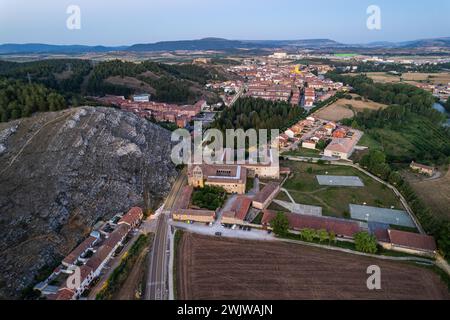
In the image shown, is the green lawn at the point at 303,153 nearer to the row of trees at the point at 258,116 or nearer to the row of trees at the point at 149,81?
the row of trees at the point at 258,116

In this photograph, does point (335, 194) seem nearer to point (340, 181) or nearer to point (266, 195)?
point (340, 181)

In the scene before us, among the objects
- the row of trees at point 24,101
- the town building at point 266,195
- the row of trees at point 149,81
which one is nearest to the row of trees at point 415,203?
the town building at point 266,195

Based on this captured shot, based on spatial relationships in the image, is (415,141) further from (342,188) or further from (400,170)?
(342,188)

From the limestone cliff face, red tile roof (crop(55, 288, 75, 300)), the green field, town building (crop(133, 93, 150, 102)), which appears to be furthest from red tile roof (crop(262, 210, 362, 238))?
town building (crop(133, 93, 150, 102))

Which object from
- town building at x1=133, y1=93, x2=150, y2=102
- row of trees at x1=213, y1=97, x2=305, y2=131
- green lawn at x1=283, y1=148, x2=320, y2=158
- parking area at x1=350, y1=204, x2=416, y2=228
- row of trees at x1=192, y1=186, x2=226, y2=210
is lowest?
parking area at x1=350, y1=204, x2=416, y2=228

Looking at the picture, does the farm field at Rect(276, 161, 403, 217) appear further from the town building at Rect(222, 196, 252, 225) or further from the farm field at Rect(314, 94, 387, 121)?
the farm field at Rect(314, 94, 387, 121)

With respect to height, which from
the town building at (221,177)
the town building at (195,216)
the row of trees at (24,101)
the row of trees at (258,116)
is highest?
the row of trees at (24,101)
